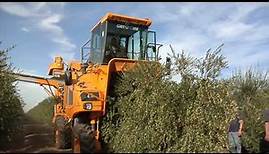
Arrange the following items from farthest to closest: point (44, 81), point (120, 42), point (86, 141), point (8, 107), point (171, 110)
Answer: point (44, 81) < point (8, 107) < point (120, 42) < point (171, 110) < point (86, 141)

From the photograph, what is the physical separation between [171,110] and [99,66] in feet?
8.32

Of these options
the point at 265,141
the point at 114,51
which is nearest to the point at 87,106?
the point at 114,51

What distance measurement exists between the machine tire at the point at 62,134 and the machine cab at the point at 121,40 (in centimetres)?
212

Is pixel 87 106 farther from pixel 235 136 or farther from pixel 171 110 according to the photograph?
pixel 235 136

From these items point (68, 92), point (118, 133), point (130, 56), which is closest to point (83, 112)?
point (118, 133)

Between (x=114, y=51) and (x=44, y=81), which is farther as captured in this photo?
(x=44, y=81)

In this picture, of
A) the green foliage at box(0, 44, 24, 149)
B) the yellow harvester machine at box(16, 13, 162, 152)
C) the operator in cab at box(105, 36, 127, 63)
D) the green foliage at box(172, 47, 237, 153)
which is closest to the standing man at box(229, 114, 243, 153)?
the green foliage at box(172, 47, 237, 153)

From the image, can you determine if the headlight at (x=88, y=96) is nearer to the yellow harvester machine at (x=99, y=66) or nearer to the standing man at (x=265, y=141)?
the yellow harvester machine at (x=99, y=66)

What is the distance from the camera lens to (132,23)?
12125 mm

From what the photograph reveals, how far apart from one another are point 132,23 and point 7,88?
16.5 feet

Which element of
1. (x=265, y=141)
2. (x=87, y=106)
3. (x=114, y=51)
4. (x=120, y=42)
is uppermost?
(x=120, y=42)

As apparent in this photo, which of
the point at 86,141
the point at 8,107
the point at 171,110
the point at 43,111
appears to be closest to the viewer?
the point at 86,141

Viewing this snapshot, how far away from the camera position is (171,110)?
32.2ft

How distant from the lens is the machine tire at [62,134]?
1137 cm
